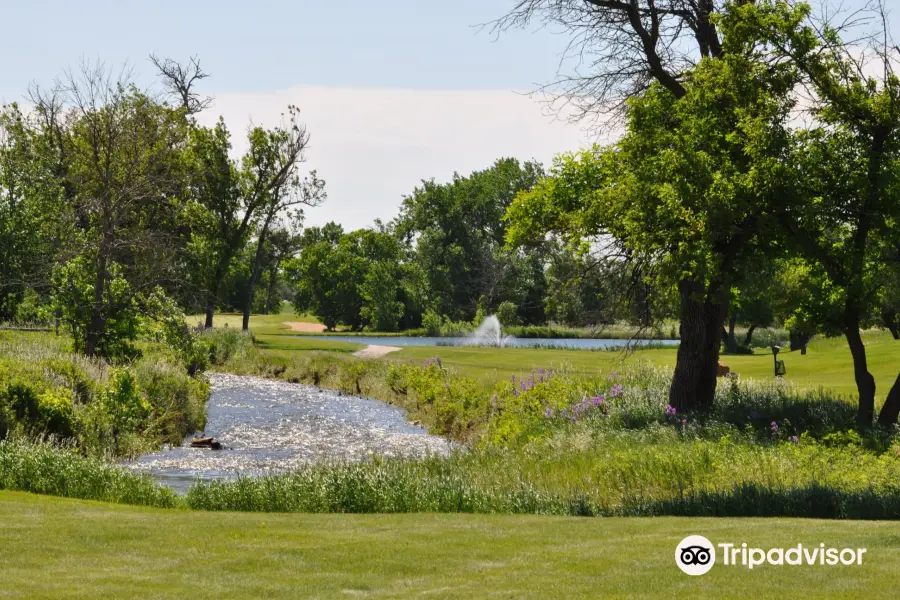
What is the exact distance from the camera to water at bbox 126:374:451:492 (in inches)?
808

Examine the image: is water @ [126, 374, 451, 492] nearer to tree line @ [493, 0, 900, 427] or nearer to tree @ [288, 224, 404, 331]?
tree line @ [493, 0, 900, 427]

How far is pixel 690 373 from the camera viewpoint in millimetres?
21062

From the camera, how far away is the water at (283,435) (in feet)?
67.3

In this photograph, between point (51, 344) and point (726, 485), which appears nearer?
point (726, 485)

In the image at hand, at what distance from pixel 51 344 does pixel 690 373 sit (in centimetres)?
1901

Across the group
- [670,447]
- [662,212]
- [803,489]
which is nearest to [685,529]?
[803,489]

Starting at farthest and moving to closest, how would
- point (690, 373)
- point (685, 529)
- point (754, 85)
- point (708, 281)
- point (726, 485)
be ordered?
point (690, 373), point (754, 85), point (708, 281), point (726, 485), point (685, 529)

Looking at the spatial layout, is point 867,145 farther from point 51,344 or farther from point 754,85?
point 51,344

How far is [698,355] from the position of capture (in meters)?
20.9

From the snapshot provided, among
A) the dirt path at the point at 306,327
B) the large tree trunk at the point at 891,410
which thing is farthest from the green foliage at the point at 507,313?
the large tree trunk at the point at 891,410

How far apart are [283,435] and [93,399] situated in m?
5.88

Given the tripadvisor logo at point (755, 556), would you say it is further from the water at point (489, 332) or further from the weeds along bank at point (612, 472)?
the water at point (489, 332)

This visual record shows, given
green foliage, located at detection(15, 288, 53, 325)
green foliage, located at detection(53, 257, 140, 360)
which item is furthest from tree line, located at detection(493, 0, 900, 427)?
green foliage, located at detection(15, 288, 53, 325)

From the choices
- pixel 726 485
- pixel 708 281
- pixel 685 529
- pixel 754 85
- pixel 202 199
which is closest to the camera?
pixel 685 529
